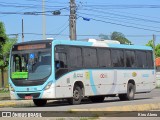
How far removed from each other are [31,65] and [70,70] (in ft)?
6.21

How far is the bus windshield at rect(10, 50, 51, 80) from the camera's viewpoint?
2167cm

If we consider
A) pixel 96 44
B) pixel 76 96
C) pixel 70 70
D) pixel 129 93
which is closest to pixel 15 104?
pixel 76 96

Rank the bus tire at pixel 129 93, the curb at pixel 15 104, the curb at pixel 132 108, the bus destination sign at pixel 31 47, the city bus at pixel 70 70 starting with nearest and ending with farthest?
the curb at pixel 132 108 < the city bus at pixel 70 70 < the bus destination sign at pixel 31 47 < the curb at pixel 15 104 < the bus tire at pixel 129 93

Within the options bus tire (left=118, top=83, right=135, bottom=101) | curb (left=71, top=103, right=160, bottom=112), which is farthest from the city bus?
curb (left=71, top=103, right=160, bottom=112)

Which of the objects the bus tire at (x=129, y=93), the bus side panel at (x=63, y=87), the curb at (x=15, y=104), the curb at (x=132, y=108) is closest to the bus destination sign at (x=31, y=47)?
the bus side panel at (x=63, y=87)

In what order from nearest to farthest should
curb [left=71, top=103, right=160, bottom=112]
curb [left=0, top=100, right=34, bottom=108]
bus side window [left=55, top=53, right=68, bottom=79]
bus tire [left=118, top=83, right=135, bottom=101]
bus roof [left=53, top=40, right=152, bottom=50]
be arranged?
curb [left=71, top=103, right=160, bottom=112] → bus side window [left=55, top=53, right=68, bottom=79] → bus roof [left=53, top=40, right=152, bottom=50] → curb [left=0, top=100, right=34, bottom=108] → bus tire [left=118, top=83, right=135, bottom=101]

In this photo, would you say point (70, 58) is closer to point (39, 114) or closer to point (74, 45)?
point (74, 45)

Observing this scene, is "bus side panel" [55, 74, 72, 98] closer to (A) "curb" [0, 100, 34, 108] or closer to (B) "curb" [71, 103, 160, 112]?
(A) "curb" [0, 100, 34, 108]

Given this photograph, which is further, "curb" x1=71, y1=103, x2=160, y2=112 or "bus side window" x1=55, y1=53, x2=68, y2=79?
"bus side window" x1=55, y1=53, x2=68, y2=79

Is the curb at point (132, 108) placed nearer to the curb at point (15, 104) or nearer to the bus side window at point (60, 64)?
the bus side window at point (60, 64)

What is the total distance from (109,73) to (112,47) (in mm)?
1551

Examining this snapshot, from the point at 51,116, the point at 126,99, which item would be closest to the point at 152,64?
the point at 126,99

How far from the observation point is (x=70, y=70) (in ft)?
73.6

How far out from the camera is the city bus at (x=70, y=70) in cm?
2167
